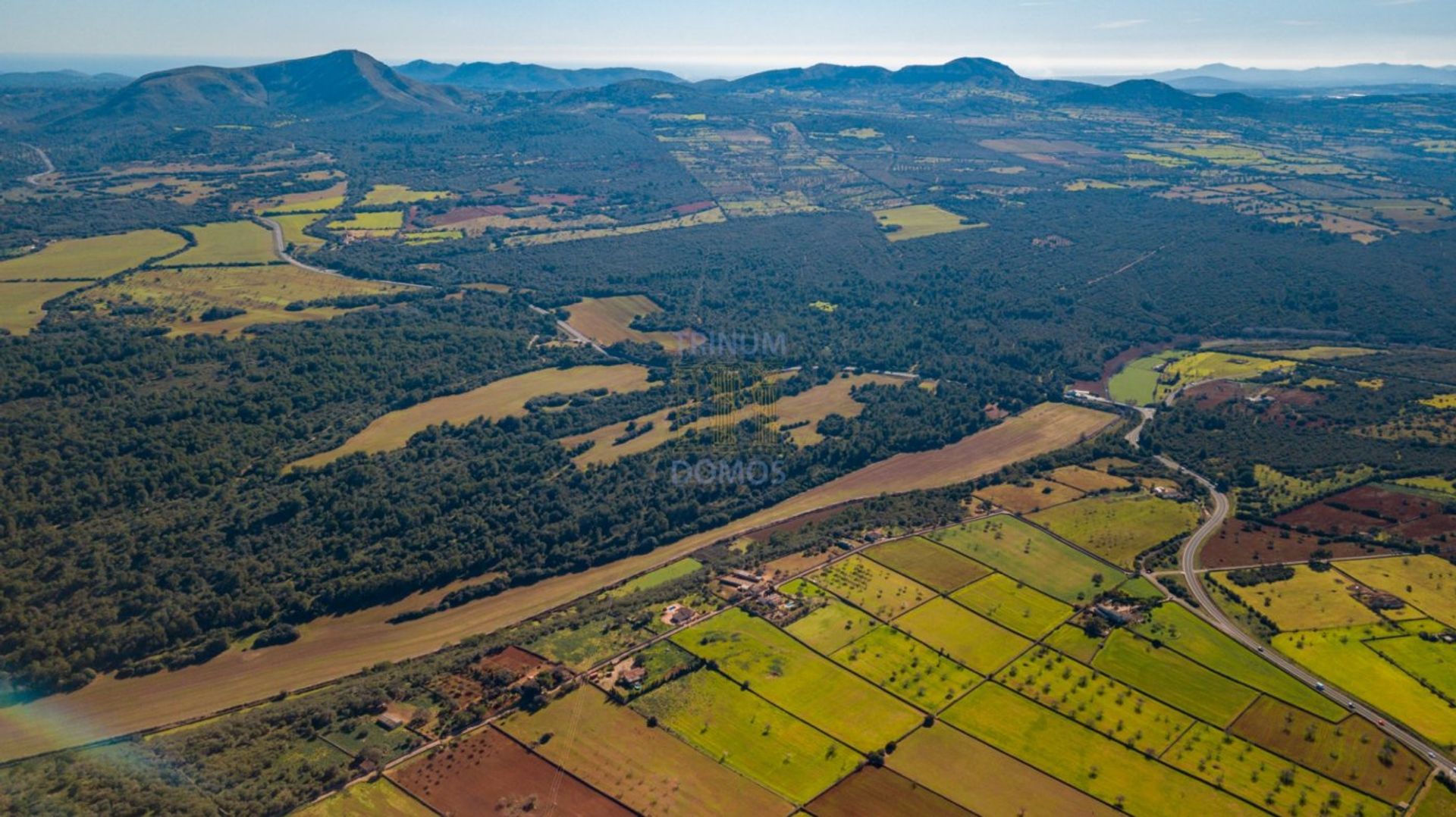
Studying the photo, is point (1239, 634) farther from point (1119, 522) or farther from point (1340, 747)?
point (1119, 522)

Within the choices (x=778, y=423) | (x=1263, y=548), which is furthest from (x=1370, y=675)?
(x=778, y=423)

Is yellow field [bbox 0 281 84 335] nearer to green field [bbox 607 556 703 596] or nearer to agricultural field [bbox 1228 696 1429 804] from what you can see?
green field [bbox 607 556 703 596]

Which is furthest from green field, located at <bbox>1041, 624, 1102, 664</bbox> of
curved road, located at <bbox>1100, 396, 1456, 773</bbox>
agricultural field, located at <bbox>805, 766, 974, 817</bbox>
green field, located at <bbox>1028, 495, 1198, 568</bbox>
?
agricultural field, located at <bbox>805, 766, 974, 817</bbox>

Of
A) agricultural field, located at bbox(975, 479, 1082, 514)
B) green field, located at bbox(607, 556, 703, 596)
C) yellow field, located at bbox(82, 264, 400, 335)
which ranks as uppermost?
yellow field, located at bbox(82, 264, 400, 335)

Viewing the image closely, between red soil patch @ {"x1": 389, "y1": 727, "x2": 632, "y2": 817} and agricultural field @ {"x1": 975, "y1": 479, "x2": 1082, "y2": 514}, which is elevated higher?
agricultural field @ {"x1": 975, "y1": 479, "x2": 1082, "y2": 514}

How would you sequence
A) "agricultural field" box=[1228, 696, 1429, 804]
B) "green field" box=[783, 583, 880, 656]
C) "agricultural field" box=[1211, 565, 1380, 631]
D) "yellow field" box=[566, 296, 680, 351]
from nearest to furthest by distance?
"agricultural field" box=[1228, 696, 1429, 804] → "green field" box=[783, 583, 880, 656] → "agricultural field" box=[1211, 565, 1380, 631] → "yellow field" box=[566, 296, 680, 351]
